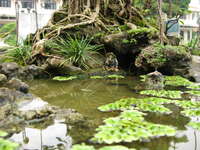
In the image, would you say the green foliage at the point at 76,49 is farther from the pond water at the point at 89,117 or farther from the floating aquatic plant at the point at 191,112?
the floating aquatic plant at the point at 191,112

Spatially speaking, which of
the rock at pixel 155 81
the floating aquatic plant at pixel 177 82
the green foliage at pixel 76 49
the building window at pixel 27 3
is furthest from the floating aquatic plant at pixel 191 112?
the building window at pixel 27 3

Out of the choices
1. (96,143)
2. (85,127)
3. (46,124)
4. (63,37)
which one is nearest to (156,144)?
(96,143)

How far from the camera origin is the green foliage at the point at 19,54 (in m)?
10.4

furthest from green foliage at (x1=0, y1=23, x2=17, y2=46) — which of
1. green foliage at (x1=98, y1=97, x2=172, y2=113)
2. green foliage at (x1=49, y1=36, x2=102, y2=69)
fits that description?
green foliage at (x1=98, y1=97, x2=172, y2=113)

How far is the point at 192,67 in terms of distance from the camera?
361 inches

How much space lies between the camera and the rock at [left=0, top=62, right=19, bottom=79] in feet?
27.6

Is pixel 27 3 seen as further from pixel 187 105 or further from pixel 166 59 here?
pixel 187 105

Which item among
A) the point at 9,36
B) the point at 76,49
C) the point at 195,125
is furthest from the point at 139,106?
the point at 9,36

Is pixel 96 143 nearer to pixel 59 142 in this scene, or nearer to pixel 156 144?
pixel 59 142

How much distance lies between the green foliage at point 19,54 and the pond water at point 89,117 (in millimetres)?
3207

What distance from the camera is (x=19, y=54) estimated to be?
10406mm

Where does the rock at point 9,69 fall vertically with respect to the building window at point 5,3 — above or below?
below

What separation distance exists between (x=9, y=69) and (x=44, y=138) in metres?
5.47

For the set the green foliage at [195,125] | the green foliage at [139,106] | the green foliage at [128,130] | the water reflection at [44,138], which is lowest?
the water reflection at [44,138]
